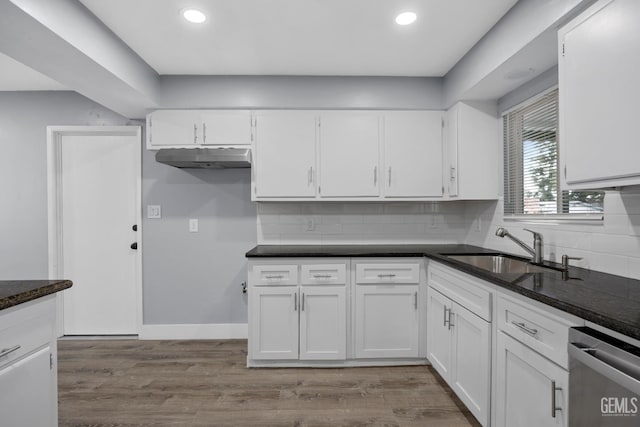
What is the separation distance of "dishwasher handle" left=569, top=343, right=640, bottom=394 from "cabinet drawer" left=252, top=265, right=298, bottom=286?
5.85 feet

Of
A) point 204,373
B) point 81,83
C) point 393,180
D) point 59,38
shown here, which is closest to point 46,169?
point 81,83

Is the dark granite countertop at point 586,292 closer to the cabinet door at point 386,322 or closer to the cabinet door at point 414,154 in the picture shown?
the cabinet door at point 386,322

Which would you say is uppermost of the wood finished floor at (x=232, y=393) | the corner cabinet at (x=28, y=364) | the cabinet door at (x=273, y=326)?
the corner cabinet at (x=28, y=364)

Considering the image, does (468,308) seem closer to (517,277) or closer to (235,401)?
(517,277)

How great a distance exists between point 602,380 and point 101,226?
3815 mm

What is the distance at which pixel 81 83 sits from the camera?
7.43 feet

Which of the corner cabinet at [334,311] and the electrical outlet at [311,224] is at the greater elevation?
the electrical outlet at [311,224]

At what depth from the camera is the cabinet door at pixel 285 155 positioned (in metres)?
2.75

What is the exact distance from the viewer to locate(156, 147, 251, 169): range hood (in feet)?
8.32

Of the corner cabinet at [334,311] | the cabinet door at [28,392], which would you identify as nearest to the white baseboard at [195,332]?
the corner cabinet at [334,311]

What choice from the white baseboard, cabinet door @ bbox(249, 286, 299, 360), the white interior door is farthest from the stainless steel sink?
the white interior door

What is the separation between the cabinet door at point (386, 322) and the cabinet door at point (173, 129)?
1968mm

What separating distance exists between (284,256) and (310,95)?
1.47m

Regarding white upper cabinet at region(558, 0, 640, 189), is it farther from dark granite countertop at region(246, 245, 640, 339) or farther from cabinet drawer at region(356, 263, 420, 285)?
cabinet drawer at region(356, 263, 420, 285)
